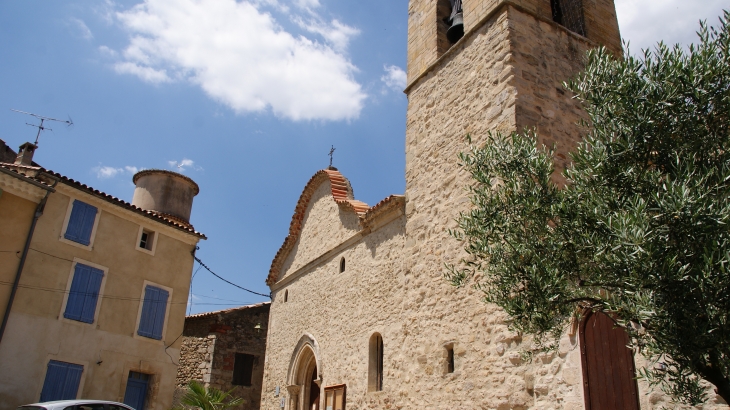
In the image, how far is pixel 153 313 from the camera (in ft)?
46.0

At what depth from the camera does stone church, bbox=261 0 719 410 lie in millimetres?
7492

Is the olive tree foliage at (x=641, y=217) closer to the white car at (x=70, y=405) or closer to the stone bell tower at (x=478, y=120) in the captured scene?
the stone bell tower at (x=478, y=120)

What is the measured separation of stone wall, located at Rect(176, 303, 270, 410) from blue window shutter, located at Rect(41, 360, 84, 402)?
5.92 meters

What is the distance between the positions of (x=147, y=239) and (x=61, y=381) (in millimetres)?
3994

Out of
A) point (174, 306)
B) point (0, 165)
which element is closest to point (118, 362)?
point (174, 306)

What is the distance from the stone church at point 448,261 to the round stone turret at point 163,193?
6253mm

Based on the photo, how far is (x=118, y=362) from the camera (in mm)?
12906

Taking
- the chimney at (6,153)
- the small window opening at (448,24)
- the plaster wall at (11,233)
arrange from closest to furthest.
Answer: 1. the plaster wall at (11,233)
2. the small window opening at (448,24)
3. the chimney at (6,153)

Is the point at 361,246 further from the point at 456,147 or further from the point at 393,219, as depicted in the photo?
the point at 456,147

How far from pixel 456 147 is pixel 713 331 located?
21.9 feet

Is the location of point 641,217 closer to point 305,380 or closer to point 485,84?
point 485,84

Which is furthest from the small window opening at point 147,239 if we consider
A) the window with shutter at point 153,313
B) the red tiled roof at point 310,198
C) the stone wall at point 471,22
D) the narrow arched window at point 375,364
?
the stone wall at point 471,22

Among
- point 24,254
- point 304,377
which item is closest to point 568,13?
point 304,377

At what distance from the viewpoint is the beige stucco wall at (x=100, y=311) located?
1135 cm
